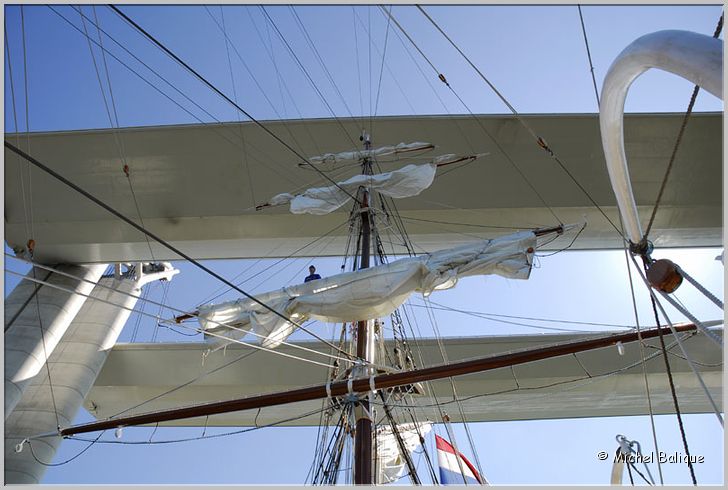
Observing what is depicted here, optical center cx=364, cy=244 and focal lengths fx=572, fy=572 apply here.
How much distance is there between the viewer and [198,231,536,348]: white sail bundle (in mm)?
6832

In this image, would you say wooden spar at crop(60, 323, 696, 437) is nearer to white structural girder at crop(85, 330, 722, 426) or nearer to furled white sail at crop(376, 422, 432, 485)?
white structural girder at crop(85, 330, 722, 426)

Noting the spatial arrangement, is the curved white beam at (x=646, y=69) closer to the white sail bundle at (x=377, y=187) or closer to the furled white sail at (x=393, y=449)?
the white sail bundle at (x=377, y=187)

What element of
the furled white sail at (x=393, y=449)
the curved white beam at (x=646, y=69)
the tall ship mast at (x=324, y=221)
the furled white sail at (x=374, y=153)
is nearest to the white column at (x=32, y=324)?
the tall ship mast at (x=324, y=221)

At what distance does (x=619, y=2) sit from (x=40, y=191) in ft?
25.9

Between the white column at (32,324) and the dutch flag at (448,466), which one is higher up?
the white column at (32,324)

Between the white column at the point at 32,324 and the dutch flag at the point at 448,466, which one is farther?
the dutch flag at the point at 448,466

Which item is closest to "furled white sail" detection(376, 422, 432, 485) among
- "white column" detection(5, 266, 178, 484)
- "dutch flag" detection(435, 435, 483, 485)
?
"dutch flag" detection(435, 435, 483, 485)

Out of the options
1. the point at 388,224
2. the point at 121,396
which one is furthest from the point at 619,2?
the point at 121,396

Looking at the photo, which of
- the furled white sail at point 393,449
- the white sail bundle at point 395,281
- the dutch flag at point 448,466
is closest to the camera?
the white sail bundle at point 395,281

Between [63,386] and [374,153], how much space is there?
18.0 ft

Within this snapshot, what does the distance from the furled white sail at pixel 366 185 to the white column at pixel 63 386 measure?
248 centimetres

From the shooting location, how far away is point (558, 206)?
7898 mm

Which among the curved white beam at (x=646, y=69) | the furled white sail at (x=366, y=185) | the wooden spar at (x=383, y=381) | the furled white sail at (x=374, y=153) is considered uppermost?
the furled white sail at (x=374, y=153)

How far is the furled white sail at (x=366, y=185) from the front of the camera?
292 inches
